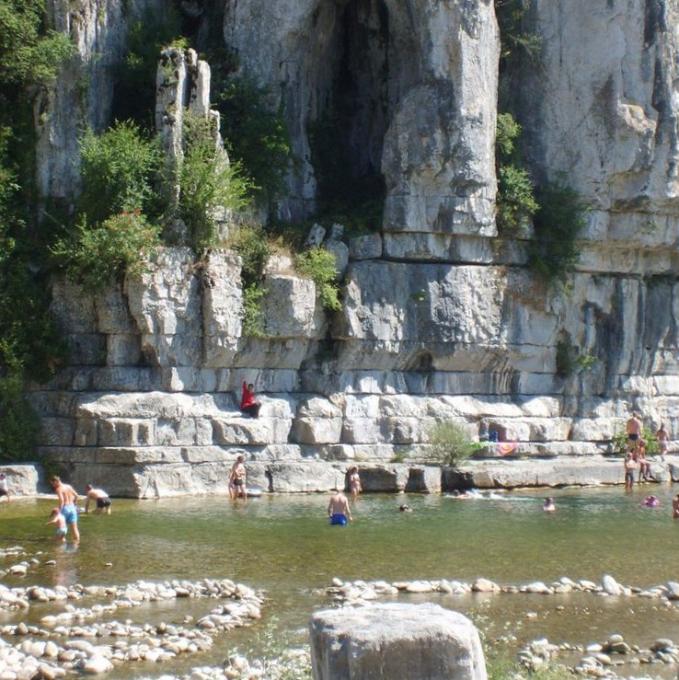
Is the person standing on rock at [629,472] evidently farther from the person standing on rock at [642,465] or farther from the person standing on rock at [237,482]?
the person standing on rock at [237,482]

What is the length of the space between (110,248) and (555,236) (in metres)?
13.1

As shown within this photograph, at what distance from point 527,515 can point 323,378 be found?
8742 mm

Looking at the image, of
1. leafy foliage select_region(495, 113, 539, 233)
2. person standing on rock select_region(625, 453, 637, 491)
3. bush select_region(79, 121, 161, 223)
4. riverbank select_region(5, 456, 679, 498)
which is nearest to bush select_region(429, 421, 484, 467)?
riverbank select_region(5, 456, 679, 498)

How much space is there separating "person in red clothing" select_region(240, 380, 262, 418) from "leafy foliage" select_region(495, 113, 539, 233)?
8840 mm

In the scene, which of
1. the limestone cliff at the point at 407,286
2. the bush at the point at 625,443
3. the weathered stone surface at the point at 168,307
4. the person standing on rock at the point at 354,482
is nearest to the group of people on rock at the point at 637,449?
the bush at the point at 625,443

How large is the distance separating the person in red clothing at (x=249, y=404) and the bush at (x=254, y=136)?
5.03 m

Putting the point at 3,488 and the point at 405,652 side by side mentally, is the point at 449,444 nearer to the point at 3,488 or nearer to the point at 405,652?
the point at 3,488

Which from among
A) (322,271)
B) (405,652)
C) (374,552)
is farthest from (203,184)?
(405,652)

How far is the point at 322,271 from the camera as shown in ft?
108

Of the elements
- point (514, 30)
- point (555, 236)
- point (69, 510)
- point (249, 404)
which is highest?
point (514, 30)

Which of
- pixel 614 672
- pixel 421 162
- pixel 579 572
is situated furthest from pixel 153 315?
pixel 614 672

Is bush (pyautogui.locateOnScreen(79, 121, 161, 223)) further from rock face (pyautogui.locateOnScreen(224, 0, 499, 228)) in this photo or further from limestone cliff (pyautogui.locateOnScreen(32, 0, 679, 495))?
rock face (pyautogui.locateOnScreen(224, 0, 499, 228))

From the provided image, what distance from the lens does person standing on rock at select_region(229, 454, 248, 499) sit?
2862 centimetres

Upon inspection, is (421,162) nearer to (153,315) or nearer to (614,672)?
(153,315)
